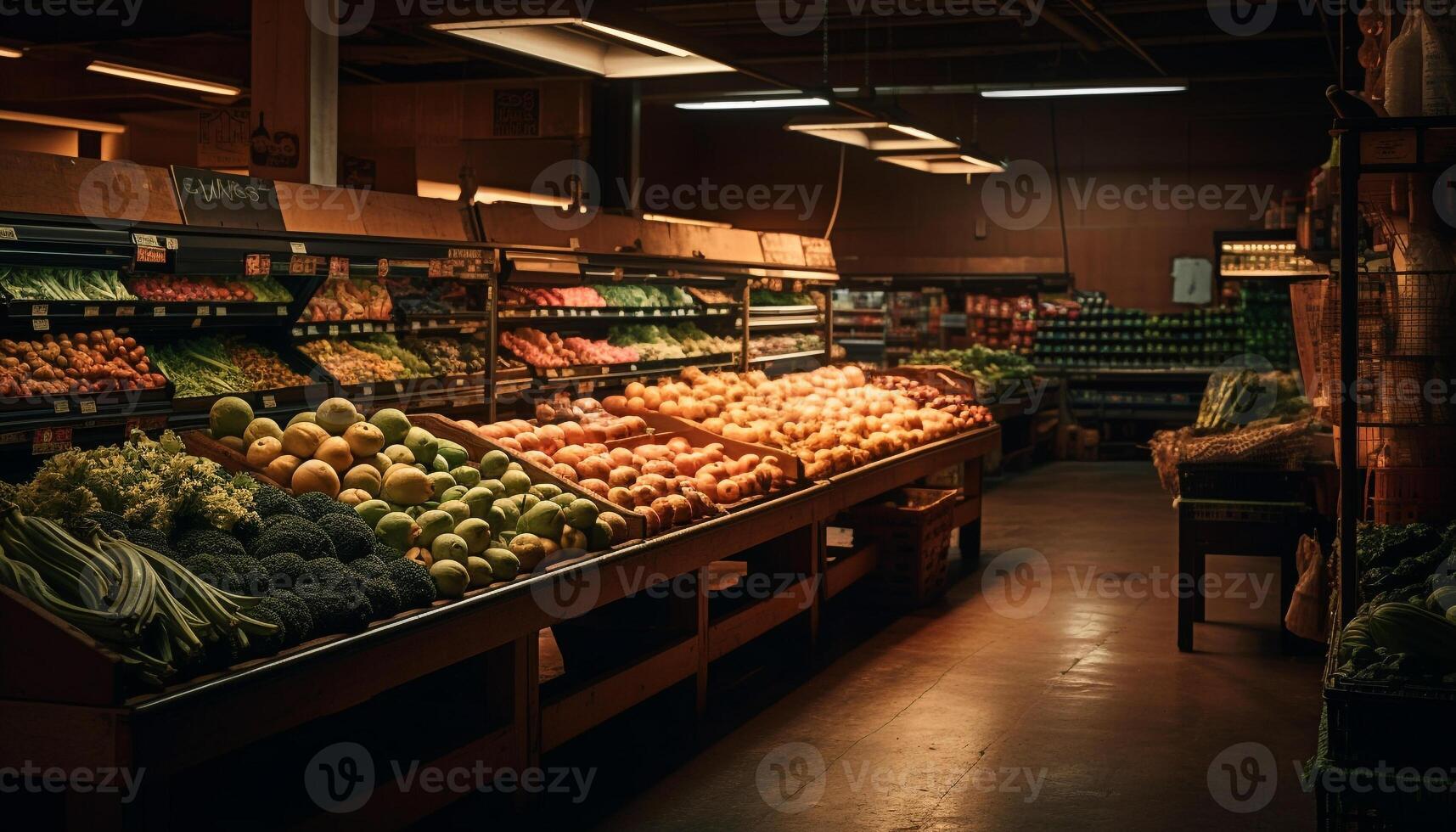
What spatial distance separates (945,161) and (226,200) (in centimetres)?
585

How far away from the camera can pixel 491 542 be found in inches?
168

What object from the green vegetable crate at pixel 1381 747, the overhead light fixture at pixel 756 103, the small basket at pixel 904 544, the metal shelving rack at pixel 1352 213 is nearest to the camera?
the green vegetable crate at pixel 1381 747

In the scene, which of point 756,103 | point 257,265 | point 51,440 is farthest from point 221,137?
point 51,440

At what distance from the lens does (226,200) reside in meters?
5.14

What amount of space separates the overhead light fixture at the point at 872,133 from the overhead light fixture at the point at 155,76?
4.48 m

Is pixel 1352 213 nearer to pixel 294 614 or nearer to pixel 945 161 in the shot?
pixel 294 614

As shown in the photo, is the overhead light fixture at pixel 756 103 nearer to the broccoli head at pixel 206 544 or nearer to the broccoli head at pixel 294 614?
the broccoli head at pixel 206 544

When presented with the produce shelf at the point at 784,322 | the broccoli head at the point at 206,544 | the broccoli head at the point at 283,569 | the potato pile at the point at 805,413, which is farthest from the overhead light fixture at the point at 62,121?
the broccoli head at the point at 283,569

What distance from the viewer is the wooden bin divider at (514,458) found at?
4801mm

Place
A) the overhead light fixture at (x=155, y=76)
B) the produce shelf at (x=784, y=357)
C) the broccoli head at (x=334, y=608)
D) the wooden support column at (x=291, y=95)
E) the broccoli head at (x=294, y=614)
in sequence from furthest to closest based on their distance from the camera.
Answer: the produce shelf at (x=784, y=357) < the overhead light fixture at (x=155, y=76) < the wooden support column at (x=291, y=95) < the broccoli head at (x=334, y=608) < the broccoli head at (x=294, y=614)

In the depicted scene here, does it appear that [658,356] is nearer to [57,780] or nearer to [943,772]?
[943,772]

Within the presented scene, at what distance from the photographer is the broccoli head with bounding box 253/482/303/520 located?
3.76 metres

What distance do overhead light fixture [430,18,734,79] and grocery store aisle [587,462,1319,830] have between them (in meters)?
2.49

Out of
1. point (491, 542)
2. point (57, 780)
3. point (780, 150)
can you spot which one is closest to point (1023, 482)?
point (780, 150)
